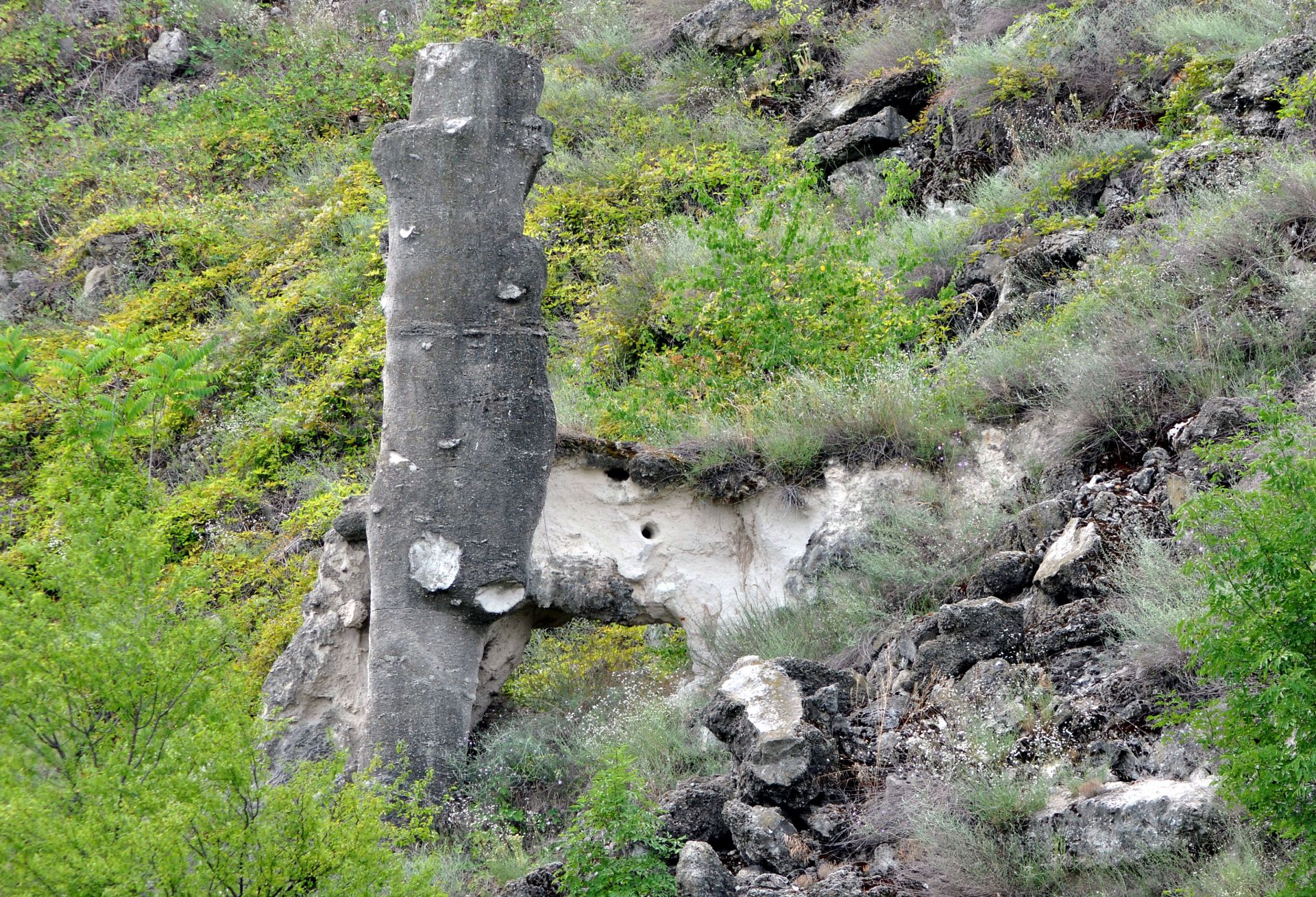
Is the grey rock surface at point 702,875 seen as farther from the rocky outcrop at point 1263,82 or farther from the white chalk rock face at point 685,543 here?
the rocky outcrop at point 1263,82

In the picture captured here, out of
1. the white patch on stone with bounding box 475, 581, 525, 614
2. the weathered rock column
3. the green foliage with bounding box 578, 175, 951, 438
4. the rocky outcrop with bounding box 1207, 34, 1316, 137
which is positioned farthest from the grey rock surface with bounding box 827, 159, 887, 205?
the white patch on stone with bounding box 475, 581, 525, 614

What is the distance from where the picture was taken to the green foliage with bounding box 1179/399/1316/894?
11.3 ft

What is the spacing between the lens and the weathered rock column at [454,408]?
22.1ft

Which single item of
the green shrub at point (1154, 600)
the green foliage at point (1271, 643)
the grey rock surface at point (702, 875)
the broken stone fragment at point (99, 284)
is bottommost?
the broken stone fragment at point (99, 284)

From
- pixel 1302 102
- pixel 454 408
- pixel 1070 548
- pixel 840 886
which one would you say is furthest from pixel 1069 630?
pixel 1302 102

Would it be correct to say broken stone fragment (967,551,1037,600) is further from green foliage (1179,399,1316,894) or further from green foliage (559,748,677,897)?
green foliage (1179,399,1316,894)

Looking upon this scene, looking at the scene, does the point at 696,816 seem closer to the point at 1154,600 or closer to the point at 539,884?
the point at 539,884

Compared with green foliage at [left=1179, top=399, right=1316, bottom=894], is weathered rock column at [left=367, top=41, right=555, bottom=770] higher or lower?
lower

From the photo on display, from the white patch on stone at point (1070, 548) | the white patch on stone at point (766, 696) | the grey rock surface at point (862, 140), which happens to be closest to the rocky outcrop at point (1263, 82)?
the grey rock surface at point (862, 140)

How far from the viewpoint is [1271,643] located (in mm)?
3525

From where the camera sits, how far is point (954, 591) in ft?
21.6

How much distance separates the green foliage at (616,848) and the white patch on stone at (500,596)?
5.92ft

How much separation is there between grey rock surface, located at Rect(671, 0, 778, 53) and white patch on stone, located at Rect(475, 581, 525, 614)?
32.3 ft

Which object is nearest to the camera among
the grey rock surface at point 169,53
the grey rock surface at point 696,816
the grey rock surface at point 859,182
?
the grey rock surface at point 696,816
